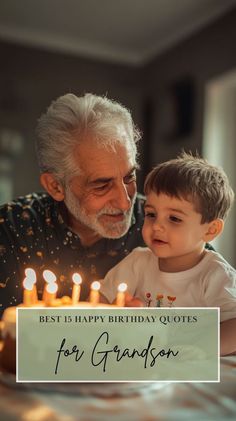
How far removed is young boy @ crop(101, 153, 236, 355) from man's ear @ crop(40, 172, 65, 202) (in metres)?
0.39

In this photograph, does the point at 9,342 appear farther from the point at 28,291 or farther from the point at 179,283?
the point at 179,283

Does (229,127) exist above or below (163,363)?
above

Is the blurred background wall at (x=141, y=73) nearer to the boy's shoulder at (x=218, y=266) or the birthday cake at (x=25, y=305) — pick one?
the boy's shoulder at (x=218, y=266)

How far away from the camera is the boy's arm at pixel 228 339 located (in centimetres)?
102

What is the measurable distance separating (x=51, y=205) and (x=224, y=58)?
3039 millimetres

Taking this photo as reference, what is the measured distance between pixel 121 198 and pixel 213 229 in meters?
0.26

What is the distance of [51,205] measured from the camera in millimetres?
1606

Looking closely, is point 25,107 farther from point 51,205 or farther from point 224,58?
point 51,205

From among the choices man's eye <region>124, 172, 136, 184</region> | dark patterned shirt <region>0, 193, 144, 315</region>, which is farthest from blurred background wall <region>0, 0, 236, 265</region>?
man's eye <region>124, 172, 136, 184</region>

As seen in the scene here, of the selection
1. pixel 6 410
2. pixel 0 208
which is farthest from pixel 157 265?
pixel 6 410

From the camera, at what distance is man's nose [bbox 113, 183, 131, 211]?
135 centimetres

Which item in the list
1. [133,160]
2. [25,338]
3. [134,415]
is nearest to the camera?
[134,415]

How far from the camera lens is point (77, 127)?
1.43m

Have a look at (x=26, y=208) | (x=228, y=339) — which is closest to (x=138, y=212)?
(x=26, y=208)
